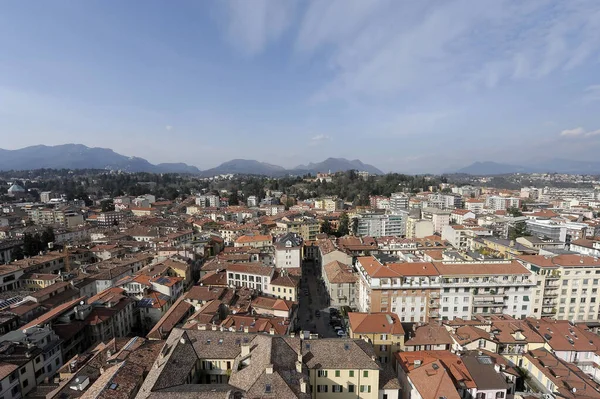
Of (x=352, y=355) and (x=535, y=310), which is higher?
(x=352, y=355)

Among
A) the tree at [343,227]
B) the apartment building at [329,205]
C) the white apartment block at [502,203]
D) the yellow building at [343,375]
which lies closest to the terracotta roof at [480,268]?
the yellow building at [343,375]

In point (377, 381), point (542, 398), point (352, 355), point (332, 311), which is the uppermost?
point (352, 355)

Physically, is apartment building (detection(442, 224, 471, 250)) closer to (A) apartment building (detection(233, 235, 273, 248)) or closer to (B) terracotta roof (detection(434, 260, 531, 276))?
(B) terracotta roof (detection(434, 260, 531, 276))

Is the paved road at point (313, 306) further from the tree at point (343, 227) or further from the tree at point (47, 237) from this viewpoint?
the tree at point (47, 237)

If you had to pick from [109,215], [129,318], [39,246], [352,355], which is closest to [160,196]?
[109,215]

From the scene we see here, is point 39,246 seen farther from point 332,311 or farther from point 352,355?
point 352,355

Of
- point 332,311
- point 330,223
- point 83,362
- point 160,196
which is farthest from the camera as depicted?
point 160,196
